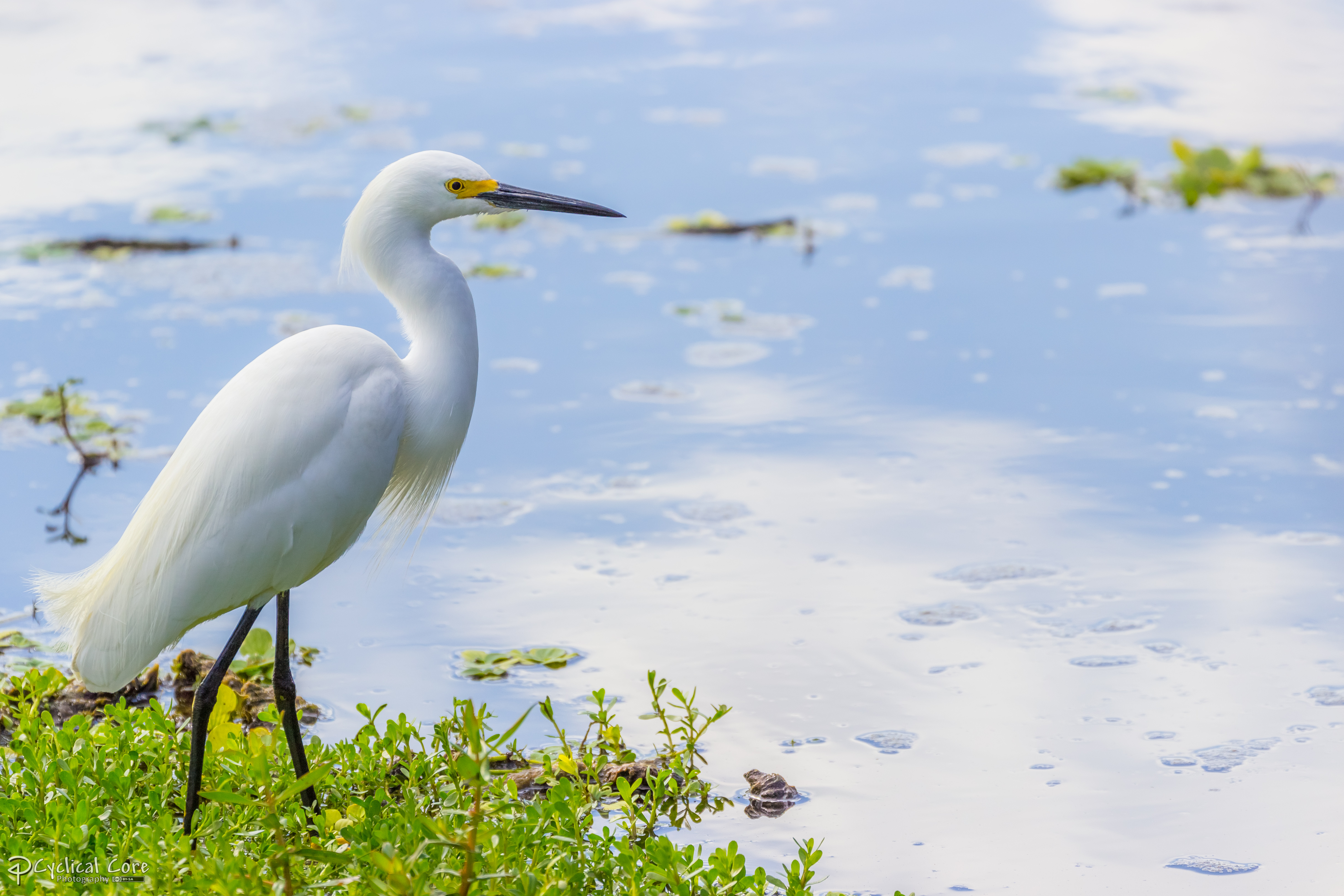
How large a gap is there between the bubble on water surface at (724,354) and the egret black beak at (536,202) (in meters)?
2.07

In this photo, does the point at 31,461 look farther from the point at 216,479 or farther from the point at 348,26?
the point at 348,26

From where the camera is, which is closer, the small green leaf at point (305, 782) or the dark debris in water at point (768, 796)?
the small green leaf at point (305, 782)

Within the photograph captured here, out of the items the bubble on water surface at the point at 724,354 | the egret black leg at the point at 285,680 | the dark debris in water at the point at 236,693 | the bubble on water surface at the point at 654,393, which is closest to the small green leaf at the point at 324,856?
the egret black leg at the point at 285,680

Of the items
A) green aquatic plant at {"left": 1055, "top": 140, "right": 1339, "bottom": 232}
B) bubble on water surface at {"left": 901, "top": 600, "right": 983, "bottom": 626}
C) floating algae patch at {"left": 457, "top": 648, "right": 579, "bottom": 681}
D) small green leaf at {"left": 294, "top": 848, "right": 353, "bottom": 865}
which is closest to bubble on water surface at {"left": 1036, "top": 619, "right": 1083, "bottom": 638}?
bubble on water surface at {"left": 901, "top": 600, "right": 983, "bottom": 626}

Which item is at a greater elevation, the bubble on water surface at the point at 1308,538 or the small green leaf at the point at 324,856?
the small green leaf at the point at 324,856

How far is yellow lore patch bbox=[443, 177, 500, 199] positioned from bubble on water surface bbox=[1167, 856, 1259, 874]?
71.9 inches

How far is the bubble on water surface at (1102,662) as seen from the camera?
3.30 m

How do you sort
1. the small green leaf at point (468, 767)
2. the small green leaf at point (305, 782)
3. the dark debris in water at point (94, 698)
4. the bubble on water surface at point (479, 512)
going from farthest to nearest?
1. the bubble on water surface at point (479, 512)
2. the dark debris in water at point (94, 698)
3. the small green leaf at point (305, 782)
4. the small green leaf at point (468, 767)

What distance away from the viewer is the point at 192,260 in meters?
5.56

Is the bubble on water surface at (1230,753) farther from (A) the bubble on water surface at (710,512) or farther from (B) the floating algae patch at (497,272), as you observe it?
(B) the floating algae patch at (497,272)

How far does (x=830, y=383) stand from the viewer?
15.8ft

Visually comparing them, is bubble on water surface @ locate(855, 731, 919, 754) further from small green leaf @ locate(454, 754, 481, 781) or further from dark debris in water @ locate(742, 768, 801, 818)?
small green leaf @ locate(454, 754, 481, 781)

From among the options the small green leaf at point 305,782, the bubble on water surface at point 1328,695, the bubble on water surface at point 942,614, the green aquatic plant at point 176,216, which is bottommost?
the bubble on water surface at point 1328,695

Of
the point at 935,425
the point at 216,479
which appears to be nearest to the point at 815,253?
the point at 935,425
